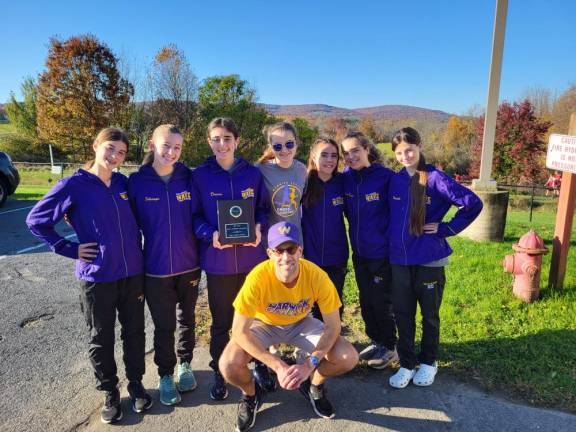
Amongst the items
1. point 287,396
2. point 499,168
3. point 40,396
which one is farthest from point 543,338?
point 499,168

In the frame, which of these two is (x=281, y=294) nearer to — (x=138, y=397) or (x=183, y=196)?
(x=183, y=196)

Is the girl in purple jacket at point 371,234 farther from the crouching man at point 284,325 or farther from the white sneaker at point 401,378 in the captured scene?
the crouching man at point 284,325

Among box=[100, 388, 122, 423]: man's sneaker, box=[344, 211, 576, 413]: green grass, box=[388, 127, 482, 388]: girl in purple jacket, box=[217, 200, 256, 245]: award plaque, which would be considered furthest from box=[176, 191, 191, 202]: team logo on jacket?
box=[344, 211, 576, 413]: green grass

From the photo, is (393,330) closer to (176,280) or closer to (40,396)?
(176,280)

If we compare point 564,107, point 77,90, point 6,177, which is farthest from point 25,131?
point 564,107

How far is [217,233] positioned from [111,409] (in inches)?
57.2

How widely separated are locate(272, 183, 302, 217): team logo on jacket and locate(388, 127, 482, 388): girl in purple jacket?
80 cm

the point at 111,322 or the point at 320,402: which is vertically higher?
the point at 111,322

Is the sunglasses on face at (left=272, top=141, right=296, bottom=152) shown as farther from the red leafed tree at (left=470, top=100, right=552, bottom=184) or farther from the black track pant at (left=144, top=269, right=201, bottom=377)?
the red leafed tree at (left=470, top=100, right=552, bottom=184)

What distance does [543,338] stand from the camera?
3896mm

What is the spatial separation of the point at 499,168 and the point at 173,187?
71.4 ft

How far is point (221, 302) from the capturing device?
324 cm

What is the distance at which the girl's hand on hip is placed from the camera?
284 centimetres

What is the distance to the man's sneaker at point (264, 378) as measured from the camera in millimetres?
3287
